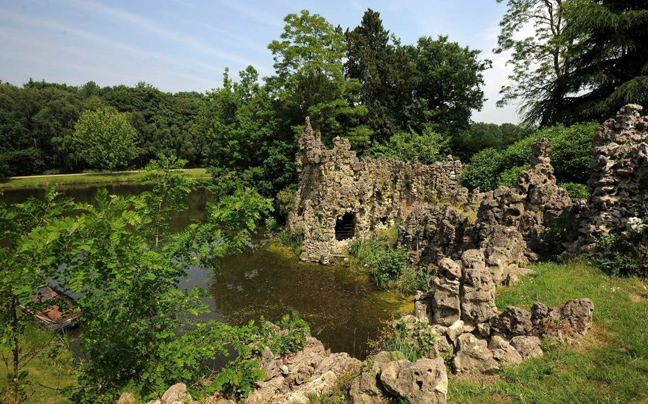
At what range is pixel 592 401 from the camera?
473 cm

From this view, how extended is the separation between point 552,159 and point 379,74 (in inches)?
742

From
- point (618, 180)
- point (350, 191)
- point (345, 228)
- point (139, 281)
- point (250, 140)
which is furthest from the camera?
point (250, 140)

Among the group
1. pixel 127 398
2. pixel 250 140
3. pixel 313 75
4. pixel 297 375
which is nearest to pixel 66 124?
pixel 250 140

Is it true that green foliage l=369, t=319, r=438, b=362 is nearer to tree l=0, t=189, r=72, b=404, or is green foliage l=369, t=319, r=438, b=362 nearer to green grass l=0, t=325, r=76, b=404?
tree l=0, t=189, r=72, b=404

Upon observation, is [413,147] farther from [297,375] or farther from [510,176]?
[297,375]

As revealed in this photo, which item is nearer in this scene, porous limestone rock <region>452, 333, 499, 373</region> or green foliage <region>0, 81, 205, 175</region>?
porous limestone rock <region>452, 333, 499, 373</region>

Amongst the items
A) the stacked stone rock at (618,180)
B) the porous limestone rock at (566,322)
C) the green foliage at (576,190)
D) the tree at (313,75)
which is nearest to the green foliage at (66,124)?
the tree at (313,75)

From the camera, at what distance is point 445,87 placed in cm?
3272

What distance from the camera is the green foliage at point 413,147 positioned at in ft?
88.0

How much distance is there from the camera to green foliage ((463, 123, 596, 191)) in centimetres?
1606

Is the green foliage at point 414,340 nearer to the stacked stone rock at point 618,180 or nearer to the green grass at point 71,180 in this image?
the stacked stone rock at point 618,180

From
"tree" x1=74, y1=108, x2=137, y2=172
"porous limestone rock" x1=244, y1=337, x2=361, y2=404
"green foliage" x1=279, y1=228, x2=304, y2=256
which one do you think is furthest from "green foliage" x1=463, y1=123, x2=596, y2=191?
"tree" x1=74, y1=108, x2=137, y2=172

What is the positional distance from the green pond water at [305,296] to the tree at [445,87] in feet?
65.9

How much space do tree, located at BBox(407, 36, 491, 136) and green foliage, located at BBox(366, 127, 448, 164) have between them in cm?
290
